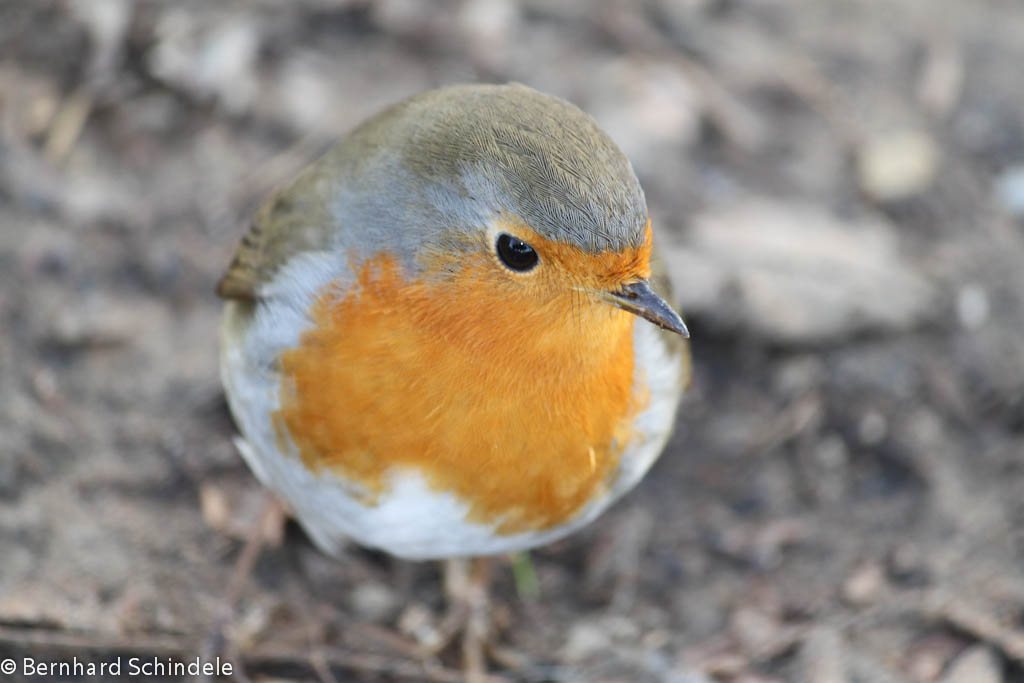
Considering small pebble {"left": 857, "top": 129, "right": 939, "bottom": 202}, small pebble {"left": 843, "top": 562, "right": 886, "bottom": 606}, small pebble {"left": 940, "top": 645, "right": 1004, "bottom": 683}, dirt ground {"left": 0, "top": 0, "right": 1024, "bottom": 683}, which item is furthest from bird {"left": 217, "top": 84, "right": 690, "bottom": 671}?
small pebble {"left": 857, "top": 129, "right": 939, "bottom": 202}

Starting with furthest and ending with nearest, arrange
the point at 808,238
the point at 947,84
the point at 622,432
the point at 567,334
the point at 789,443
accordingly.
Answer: the point at 947,84 → the point at 808,238 → the point at 789,443 → the point at 622,432 → the point at 567,334

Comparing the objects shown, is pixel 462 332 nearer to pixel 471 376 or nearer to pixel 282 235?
pixel 471 376

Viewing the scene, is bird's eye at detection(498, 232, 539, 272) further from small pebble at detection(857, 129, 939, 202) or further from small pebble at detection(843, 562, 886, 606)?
small pebble at detection(857, 129, 939, 202)

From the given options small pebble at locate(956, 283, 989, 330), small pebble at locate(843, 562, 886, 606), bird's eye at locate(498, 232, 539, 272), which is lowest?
small pebble at locate(843, 562, 886, 606)

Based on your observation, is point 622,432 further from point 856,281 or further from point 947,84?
point 947,84

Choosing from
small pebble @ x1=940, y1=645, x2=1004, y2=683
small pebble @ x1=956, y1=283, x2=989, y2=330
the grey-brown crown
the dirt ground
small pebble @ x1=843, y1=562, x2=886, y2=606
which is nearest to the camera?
the grey-brown crown

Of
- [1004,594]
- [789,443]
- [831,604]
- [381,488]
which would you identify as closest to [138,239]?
[381,488]

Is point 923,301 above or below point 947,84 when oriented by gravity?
below
